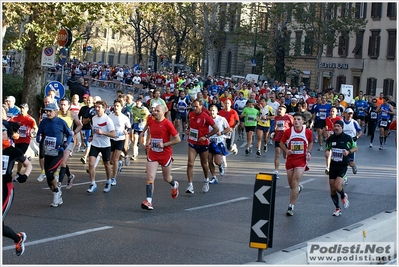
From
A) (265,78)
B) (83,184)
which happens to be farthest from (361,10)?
(83,184)

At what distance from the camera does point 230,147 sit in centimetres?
2222

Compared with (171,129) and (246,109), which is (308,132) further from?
(246,109)

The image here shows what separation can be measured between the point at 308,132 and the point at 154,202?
2813 millimetres

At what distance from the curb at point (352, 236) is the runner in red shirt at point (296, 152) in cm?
214

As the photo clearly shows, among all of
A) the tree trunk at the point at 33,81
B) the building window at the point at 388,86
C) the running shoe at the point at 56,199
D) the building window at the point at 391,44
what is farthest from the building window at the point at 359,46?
the running shoe at the point at 56,199

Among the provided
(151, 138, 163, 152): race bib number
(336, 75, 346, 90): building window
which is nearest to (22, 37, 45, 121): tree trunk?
(151, 138, 163, 152): race bib number

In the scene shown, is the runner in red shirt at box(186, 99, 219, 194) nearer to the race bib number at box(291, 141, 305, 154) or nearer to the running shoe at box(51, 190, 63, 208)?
the race bib number at box(291, 141, 305, 154)

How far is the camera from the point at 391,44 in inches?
2299

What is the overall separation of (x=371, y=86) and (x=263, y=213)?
5423 cm

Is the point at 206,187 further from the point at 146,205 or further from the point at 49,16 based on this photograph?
the point at 49,16

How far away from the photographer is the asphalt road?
961 centimetres

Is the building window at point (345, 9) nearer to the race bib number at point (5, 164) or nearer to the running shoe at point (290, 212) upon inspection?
the running shoe at point (290, 212)

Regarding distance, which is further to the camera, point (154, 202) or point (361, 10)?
point (361, 10)

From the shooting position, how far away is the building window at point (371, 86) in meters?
60.7
